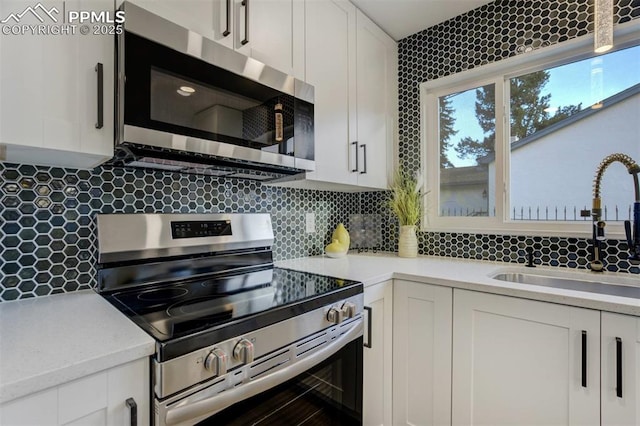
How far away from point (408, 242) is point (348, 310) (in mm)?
974

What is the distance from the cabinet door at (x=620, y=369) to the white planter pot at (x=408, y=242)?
41.8 inches

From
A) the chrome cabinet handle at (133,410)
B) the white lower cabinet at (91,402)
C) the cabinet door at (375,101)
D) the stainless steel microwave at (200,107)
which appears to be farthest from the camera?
the cabinet door at (375,101)

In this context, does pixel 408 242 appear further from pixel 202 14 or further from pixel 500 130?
pixel 202 14

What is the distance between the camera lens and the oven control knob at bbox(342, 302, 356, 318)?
1.23 m

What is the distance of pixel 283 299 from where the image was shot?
3.53 feet

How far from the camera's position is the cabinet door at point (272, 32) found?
127cm

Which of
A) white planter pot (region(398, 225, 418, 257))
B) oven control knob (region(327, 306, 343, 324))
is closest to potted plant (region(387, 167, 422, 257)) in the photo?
white planter pot (region(398, 225, 418, 257))

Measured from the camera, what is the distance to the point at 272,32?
55.5 inches

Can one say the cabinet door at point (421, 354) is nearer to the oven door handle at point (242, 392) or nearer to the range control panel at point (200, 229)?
the oven door handle at point (242, 392)

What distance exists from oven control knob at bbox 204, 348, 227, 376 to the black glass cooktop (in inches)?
1.1

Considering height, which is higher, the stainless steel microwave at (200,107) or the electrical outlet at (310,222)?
the stainless steel microwave at (200,107)

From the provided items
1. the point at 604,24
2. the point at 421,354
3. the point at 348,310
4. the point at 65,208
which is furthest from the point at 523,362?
the point at 65,208

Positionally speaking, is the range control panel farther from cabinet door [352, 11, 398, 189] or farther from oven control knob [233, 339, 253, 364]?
cabinet door [352, 11, 398, 189]

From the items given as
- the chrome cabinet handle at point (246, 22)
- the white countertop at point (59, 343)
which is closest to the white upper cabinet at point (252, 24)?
the chrome cabinet handle at point (246, 22)
